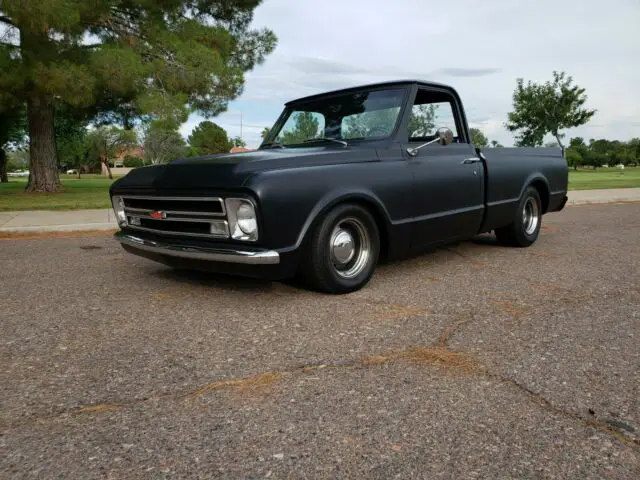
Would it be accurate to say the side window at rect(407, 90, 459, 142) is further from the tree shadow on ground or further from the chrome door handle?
the tree shadow on ground

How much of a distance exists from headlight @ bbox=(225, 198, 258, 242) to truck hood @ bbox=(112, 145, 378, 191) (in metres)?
0.12

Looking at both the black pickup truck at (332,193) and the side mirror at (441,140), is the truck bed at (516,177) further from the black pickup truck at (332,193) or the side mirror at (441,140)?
→ the side mirror at (441,140)

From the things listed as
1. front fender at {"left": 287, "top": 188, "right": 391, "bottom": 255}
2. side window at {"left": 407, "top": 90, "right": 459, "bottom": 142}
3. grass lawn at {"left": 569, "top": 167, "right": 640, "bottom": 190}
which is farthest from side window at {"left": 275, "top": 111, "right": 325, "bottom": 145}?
grass lawn at {"left": 569, "top": 167, "right": 640, "bottom": 190}

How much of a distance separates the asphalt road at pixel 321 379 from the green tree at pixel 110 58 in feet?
31.9

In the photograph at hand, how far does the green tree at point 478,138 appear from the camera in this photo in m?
5.40

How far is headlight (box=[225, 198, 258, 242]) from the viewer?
3396 mm

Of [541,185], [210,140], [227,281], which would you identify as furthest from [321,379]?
[210,140]

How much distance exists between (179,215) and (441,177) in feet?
7.40

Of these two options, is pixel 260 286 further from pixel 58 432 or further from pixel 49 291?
pixel 58 432

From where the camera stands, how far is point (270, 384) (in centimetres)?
240

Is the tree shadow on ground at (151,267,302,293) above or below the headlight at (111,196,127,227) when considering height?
below

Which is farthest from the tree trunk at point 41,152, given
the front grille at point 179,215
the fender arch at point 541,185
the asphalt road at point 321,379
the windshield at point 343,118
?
the fender arch at point 541,185

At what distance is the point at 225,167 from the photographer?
3502 mm

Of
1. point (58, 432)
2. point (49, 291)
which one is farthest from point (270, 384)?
point (49, 291)
